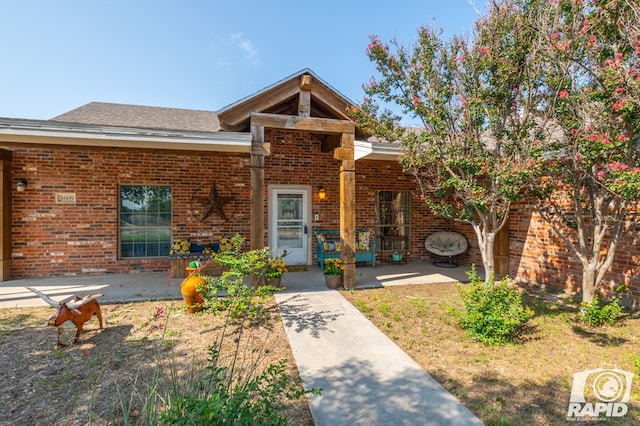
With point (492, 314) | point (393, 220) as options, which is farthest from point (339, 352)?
point (393, 220)

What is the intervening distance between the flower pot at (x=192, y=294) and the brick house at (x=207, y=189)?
3.86 ft

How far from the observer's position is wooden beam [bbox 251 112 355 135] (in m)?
5.48

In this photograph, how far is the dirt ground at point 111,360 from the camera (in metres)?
2.35

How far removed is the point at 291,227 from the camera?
8141mm

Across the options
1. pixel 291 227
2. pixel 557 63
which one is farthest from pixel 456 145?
pixel 291 227

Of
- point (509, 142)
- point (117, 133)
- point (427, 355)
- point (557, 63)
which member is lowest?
point (427, 355)

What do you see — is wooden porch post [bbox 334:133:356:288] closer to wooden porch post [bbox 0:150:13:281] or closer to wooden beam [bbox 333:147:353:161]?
wooden beam [bbox 333:147:353:161]

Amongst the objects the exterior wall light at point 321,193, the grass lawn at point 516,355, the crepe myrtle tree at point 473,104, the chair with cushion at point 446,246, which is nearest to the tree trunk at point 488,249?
the crepe myrtle tree at point 473,104

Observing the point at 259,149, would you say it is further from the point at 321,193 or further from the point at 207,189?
the point at 321,193

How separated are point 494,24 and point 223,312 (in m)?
5.77

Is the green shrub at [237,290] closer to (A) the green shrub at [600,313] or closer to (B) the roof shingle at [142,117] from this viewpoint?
(B) the roof shingle at [142,117]

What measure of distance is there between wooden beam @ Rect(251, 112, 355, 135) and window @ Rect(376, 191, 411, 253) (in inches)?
133

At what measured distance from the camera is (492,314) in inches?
145

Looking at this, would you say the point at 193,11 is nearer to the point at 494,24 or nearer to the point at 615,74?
the point at 494,24
